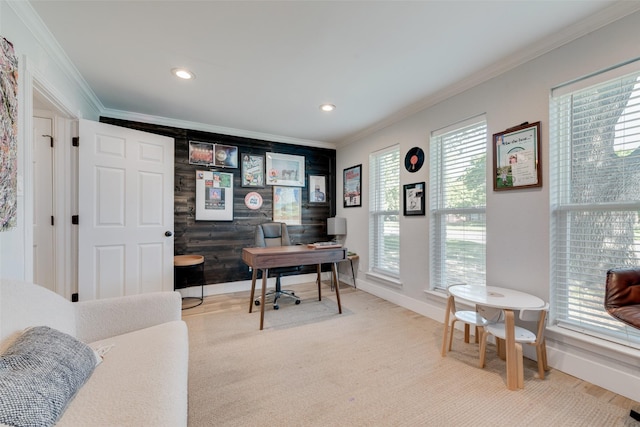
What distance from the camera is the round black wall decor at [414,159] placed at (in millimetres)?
3021

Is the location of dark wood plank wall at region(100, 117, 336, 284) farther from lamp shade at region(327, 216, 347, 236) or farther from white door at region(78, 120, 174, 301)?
white door at region(78, 120, 174, 301)

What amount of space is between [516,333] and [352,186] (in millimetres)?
2879

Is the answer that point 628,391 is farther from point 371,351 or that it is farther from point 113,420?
point 113,420

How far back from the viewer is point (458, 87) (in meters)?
2.55

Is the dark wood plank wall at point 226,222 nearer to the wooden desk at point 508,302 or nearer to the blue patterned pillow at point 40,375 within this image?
the blue patterned pillow at point 40,375

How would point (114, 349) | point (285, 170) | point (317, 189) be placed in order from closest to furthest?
1. point (114, 349)
2. point (285, 170)
3. point (317, 189)

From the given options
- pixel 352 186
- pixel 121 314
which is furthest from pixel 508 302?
pixel 352 186

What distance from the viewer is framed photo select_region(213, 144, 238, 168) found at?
12.4ft

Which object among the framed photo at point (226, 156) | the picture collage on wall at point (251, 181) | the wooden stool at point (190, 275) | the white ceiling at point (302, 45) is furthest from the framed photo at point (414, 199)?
the wooden stool at point (190, 275)

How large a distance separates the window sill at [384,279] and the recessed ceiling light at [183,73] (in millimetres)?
3215

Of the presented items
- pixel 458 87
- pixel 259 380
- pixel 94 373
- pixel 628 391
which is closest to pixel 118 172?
pixel 94 373

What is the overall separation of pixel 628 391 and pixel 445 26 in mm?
2608

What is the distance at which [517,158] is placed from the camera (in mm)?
2121

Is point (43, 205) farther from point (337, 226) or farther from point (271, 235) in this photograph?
point (337, 226)
